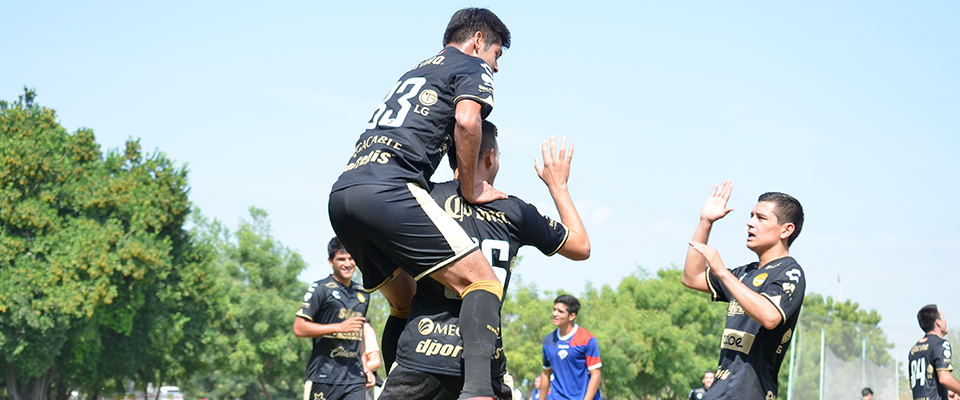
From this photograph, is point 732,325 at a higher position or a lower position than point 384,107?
lower

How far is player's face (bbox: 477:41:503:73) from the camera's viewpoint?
14.8 ft

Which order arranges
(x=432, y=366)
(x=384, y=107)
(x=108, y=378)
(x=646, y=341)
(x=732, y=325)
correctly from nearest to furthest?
(x=432, y=366) → (x=384, y=107) → (x=732, y=325) → (x=108, y=378) → (x=646, y=341)

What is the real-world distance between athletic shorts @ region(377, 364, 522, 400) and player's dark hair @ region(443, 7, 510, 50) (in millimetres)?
1870

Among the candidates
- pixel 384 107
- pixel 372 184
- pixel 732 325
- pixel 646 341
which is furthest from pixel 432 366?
pixel 646 341

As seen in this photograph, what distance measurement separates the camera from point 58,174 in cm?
3588

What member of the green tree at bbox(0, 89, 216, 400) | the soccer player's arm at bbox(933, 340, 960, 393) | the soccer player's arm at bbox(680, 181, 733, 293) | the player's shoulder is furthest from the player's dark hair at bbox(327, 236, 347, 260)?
the green tree at bbox(0, 89, 216, 400)

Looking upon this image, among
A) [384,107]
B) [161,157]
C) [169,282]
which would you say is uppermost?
[161,157]

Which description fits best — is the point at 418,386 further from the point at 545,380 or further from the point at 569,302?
the point at 545,380

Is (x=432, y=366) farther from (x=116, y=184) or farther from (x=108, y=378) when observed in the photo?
(x=108, y=378)

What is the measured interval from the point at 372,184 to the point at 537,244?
3.18 feet

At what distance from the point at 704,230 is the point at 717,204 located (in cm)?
26

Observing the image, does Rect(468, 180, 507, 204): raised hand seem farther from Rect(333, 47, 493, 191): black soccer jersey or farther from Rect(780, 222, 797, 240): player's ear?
Rect(780, 222, 797, 240): player's ear

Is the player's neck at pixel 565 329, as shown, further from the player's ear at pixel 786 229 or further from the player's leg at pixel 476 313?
the player's leg at pixel 476 313

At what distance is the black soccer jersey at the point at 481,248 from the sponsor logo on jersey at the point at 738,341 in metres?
1.46
